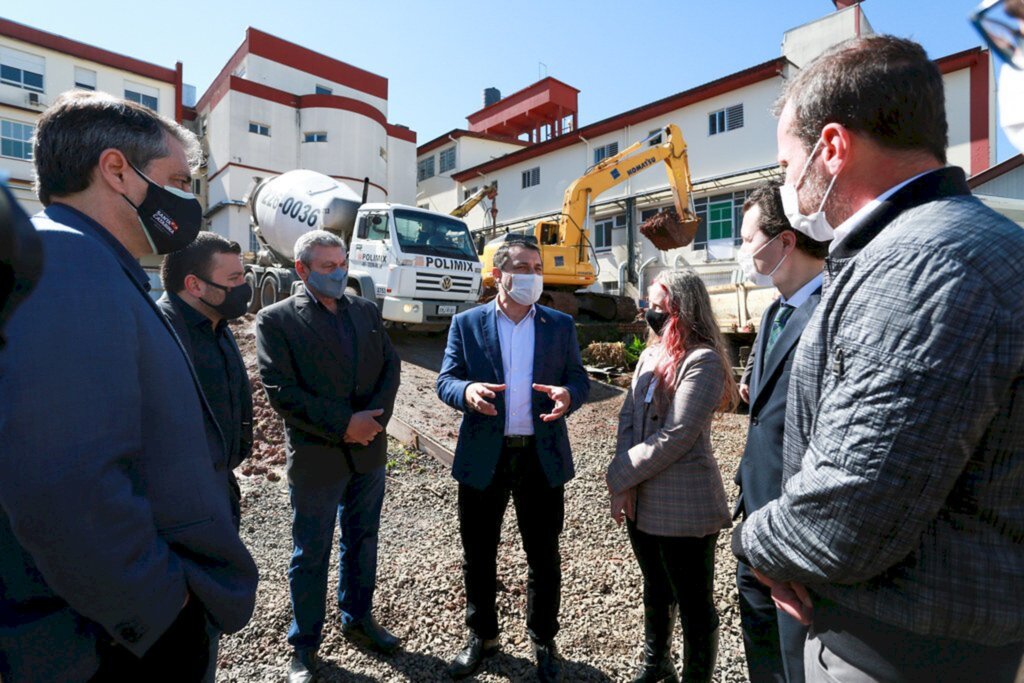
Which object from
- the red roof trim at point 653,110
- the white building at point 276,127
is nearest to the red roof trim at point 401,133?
the white building at point 276,127

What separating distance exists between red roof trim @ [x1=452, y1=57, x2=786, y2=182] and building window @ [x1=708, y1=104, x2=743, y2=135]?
0.62 metres

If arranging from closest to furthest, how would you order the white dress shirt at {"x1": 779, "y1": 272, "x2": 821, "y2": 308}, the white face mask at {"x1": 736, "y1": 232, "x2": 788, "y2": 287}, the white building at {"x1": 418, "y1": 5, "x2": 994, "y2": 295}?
the white dress shirt at {"x1": 779, "y1": 272, "x2": 821, "y2": 308}
the white face mask at {"x1": 736, "y1": 232, "x2": 788, "y2": 287}
the white building at {"x1": 418, "y1": 5, "x2": 994, "y2": 295}

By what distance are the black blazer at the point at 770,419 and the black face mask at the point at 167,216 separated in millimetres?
2011

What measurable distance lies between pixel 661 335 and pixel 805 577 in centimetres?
178

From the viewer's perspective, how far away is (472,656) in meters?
2.84

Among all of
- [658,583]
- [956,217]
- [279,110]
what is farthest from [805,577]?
[279,110]

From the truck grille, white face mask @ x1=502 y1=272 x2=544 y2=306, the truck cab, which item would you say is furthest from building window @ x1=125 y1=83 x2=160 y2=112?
white face mask @ x1=502 y1=272 x2=544 y2=306

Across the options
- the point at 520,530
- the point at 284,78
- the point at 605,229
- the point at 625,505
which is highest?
the point at 284,78

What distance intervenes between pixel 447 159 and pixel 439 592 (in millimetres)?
31217

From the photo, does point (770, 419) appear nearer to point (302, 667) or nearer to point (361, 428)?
point (361, 428)

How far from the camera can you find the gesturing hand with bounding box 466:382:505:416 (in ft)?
9.06

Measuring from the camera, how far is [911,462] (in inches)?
40.1

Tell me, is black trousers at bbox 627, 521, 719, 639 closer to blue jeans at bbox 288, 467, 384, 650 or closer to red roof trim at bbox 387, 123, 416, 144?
blue jeans at bbox 288, 467, 384, 650

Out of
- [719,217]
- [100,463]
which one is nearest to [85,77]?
[719,217]
